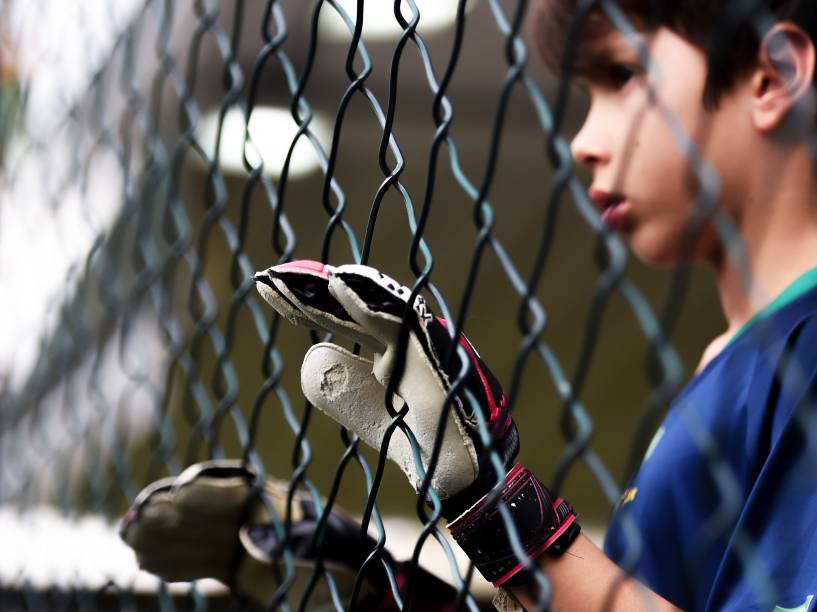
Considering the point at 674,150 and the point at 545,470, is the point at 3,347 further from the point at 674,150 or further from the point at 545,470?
Result: the point at 674,150

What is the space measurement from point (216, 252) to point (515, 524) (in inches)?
148

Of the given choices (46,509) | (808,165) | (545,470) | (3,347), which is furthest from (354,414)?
(545,470)

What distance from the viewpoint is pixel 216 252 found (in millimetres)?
4395

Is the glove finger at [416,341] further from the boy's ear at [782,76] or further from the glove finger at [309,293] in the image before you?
the boy's ear at [782,76]

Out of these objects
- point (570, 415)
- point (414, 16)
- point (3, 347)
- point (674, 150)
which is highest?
point (414, 16)

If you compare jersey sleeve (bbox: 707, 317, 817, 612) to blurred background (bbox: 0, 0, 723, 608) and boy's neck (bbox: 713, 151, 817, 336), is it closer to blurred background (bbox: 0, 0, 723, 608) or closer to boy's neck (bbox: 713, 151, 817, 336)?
boy's neck (bbox: 713, 151, 817, 336)

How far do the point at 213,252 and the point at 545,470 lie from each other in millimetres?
1730

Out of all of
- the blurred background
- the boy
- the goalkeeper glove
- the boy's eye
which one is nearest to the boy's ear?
the boy

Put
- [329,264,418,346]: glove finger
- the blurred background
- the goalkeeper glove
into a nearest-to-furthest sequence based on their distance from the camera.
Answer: [329,264,418,346]: glove finger
the goalkeeper glove
the blurred background

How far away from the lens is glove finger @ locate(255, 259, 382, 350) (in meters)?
0.74

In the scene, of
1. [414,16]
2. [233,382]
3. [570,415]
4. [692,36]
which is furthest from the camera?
[233,382]

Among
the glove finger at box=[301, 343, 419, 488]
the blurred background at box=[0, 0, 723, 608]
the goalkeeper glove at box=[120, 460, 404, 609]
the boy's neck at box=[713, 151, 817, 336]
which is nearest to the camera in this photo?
the glove finger at box=[301, 343, 419, 488]

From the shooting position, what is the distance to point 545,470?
432cm

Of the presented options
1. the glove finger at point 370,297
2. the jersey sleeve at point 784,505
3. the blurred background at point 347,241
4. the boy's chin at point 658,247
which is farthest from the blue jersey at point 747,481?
the blurred background at point 347,241
